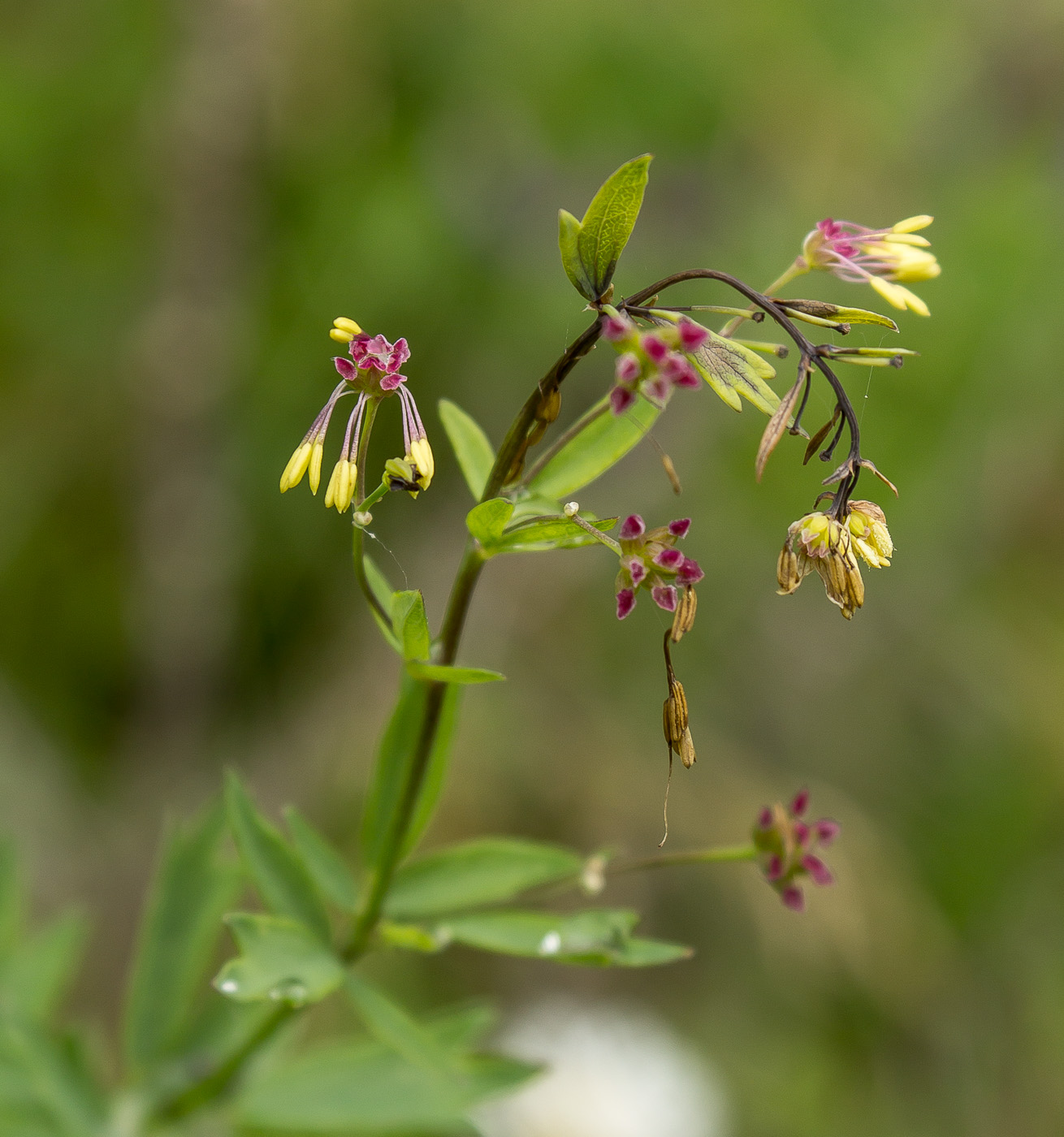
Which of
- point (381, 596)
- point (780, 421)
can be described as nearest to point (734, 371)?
point (780, 421)

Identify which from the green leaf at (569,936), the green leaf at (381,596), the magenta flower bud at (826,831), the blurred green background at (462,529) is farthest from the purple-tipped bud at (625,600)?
the blurred green background at (462,529)

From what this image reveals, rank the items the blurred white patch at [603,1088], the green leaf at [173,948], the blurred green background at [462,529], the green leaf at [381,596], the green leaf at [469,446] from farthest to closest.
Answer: the blurred green background at [462,529]
the blurred white patch at [603,1088]
the green leaf at [173,948]
the green leaf at [469,446]
the green leaf at [381,596]

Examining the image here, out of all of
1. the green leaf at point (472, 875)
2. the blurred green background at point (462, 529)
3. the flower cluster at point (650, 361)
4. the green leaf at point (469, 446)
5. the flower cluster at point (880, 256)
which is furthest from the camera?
the blurred green background at point (462, 529)

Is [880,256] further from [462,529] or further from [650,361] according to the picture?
[462,529]

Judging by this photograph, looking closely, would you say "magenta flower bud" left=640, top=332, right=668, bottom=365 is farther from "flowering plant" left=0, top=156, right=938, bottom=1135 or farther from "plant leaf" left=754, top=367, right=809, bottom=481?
"plant leaf" left=754, top=367, right=809, bottom=481

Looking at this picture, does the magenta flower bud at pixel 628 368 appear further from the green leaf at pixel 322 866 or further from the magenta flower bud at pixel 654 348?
the green leaf at pixel 322 866

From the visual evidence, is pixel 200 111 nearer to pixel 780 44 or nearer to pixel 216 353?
pixel 216 353

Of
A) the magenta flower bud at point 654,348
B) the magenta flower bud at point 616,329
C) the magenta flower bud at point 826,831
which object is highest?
the magenta flower bud at point 616,329

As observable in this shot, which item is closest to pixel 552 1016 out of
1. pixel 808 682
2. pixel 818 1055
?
pixel 818 1055
